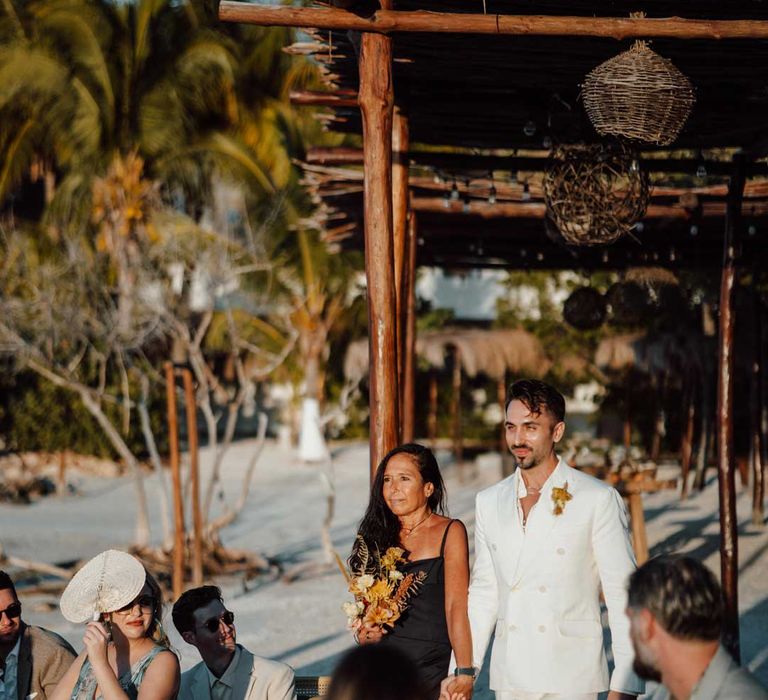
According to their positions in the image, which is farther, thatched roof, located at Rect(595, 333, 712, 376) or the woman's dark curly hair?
thatched roof, located at Rect(595, 333, 712, 376)

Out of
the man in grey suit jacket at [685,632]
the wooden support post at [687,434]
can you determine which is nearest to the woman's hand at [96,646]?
the man in grey suit jacket at [685,632]

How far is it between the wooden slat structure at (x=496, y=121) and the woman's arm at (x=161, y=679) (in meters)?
1.53

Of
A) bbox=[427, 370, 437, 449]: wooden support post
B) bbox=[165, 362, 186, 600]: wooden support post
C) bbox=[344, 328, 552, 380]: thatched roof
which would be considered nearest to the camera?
bbox=[165, 362, 186, 600]: wooden support post

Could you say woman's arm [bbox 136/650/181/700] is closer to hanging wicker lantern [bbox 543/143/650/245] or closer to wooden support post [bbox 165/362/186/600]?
hanging wicker lantern [bbox 543/143/650/245]

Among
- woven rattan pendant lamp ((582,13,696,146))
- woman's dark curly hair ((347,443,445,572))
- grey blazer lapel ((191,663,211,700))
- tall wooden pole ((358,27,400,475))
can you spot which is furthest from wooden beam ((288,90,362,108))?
grey blazer lapel ((191,663,211,700))

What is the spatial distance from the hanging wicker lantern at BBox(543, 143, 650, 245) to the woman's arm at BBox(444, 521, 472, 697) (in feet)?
9.42

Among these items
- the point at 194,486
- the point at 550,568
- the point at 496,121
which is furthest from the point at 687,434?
the point at 550,568

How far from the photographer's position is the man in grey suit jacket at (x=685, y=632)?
231 centimetres

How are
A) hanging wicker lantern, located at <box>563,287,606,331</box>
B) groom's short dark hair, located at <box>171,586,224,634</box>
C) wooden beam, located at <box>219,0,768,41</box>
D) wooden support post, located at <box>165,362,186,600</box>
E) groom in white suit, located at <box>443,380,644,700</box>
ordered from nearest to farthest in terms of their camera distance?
groom in white suit, located at <box>443,380,644,700</box> → groom's short dark hair, located at <box>171,586,224,634</box> → wooden beam, located at <box>219,0,768,41</box> → wooden support post, located at <box>165,362,186,600</box> → hanging wicker lantern, located at <box>563,287,606,331</box>

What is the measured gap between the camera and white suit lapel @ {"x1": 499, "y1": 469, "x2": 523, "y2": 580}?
3652 mm

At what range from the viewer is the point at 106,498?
18281mm

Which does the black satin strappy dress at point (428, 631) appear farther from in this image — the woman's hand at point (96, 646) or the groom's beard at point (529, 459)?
the woman's hand at point (96, 646)

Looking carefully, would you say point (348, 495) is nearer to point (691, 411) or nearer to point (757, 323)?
point (691, 411)

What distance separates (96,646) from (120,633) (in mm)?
218
